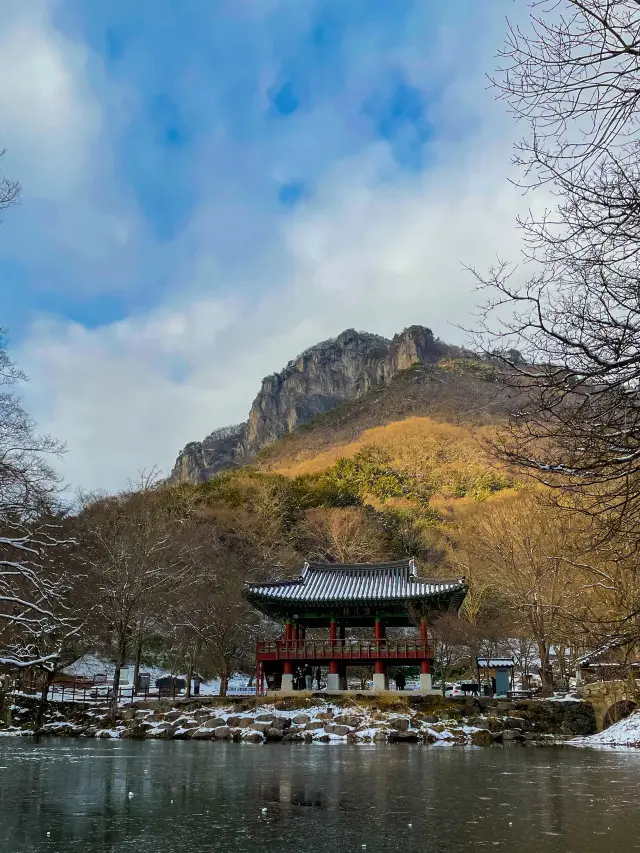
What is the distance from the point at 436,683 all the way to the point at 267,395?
317 feet

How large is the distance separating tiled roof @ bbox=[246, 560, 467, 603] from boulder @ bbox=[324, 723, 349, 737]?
6354mm

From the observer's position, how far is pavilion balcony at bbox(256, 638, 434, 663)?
2767 cm

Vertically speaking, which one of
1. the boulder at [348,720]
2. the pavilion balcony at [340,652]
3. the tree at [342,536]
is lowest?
the boulder at [348,720]

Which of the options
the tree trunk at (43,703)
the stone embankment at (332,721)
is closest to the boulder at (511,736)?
the stone embankment at (332,721)

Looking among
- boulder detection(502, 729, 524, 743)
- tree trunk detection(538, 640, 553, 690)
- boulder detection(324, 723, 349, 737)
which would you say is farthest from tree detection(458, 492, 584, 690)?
boulder detection(324, 723, 349, 737)

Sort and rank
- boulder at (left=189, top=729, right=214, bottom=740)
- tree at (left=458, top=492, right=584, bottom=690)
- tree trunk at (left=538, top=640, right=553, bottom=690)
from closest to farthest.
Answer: boulder at (left=189, top=729, right=214, bottom=740) → tree at (left=458, top=492, right=584, bottom=690) → tree trunk at (left=538, top=640, right=553, bottom=690)

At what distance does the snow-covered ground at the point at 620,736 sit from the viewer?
2069cm

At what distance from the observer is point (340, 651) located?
2844 cm

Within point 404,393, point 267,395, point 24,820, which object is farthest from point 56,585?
point 267,395

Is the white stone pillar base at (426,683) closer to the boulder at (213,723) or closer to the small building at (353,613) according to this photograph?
the small building at (353,613)

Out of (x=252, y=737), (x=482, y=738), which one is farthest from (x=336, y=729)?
(x=482, y=738)

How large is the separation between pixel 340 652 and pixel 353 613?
1815 mm

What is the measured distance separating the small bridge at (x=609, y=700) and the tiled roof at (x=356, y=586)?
5.82 m

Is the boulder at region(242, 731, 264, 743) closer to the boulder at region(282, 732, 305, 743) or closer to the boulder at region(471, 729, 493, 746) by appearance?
the boulder at region(282, 732, 305, 743)
